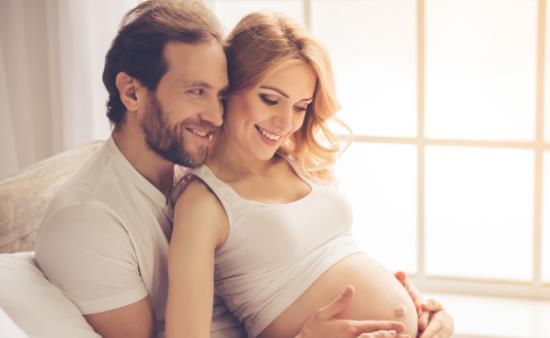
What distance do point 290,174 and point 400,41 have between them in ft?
2.81

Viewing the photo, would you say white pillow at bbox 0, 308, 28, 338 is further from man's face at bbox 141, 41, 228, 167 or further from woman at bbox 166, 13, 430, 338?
man's face at bbox 141, 41, 228, 167

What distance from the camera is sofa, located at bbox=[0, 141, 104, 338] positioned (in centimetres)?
165

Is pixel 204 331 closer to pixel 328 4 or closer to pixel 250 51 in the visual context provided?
pixel 250 51

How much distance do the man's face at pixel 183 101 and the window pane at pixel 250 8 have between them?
0.98m

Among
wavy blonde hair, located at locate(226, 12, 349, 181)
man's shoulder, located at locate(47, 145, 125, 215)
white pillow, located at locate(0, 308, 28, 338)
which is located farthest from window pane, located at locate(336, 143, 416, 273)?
white pillow, located at locate(0, 308, 28, 338)

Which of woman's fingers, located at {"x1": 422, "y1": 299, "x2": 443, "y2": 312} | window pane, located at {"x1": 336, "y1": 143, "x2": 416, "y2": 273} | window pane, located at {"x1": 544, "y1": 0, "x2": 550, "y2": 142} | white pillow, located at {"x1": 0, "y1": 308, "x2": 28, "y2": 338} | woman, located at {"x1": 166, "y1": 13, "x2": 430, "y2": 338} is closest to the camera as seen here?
white pillow, located at {"x1": 0, "y1": 308, "x2": 28, "y2": 338}

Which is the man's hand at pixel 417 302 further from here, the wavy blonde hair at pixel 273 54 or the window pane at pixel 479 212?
the window pane at pixel 479 212

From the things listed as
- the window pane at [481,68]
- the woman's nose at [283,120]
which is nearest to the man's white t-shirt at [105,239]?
the woman's nose at [283,120]

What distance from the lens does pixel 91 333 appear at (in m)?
1.68

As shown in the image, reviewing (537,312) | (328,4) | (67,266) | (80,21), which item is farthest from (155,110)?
(537,312)

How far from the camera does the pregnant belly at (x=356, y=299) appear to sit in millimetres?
1915

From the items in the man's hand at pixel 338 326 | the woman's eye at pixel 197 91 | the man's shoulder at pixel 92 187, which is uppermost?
the woman's eye at pixel 197 91

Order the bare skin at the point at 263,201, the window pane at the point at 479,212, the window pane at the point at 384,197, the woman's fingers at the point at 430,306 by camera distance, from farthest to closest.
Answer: the window pane at the point at 384,197 < the window pane at the point at 479,212 < the woman's fingers at the point at 430,306 < the bare skin at the point at 263,201

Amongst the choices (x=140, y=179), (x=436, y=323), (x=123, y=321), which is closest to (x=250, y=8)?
(x=140, y=179)
